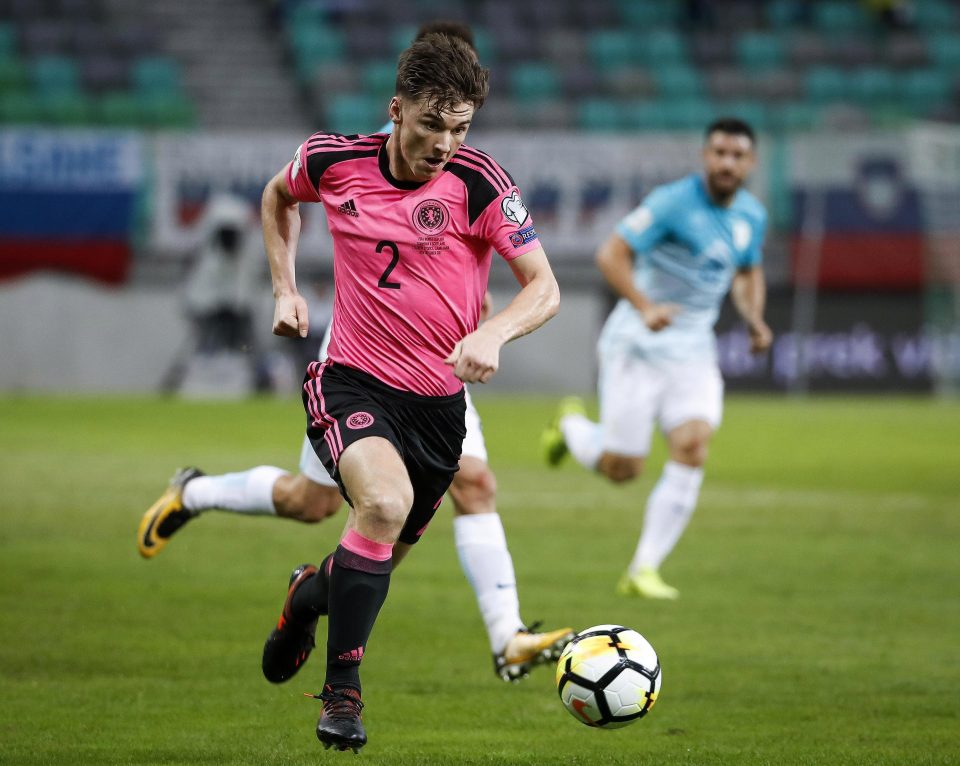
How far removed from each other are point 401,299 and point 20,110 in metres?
21.6

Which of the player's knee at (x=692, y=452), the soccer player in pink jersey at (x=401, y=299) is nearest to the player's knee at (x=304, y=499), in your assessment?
the soccer player in pink jersey at (x=401, y=299)

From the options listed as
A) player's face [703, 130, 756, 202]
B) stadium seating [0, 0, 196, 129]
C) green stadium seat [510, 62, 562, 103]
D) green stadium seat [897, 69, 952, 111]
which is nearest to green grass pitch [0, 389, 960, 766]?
player's face [703, 130, 756, 202]

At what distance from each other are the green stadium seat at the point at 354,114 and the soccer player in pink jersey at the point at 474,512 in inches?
718

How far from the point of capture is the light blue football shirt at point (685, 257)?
8453 millimetres

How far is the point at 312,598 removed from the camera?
527 centimetres

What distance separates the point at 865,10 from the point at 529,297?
86.7 ft

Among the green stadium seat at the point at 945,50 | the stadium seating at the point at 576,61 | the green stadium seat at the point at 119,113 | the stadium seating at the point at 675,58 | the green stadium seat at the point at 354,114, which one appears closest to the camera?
the green stadium seat at the point at 354,114

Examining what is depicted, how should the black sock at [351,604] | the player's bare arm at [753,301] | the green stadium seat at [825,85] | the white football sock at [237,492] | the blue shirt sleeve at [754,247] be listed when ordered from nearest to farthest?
the black sock at [351,604] → the white football sock at [237,492] → the blue shirt sleeve at [754,247] → the player's bare arm at [753,301] → the green stadium seat at [825,85]

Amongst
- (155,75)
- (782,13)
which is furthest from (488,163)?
(782,13)

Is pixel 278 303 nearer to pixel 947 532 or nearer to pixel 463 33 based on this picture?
pixel 463 33

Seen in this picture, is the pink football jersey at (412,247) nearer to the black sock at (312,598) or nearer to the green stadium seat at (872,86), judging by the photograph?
the black sock at (312,598)

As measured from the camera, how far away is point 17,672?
5695mm

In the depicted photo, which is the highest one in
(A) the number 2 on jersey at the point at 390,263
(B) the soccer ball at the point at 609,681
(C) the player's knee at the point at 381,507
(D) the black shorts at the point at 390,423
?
(A) the number 2 on jersey at the point at 390,263

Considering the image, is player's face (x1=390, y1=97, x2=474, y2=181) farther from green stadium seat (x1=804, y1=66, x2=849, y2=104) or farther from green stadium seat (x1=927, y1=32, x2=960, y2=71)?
green stadium seat (x1=927, y1=32, x2=960, y2=71)
